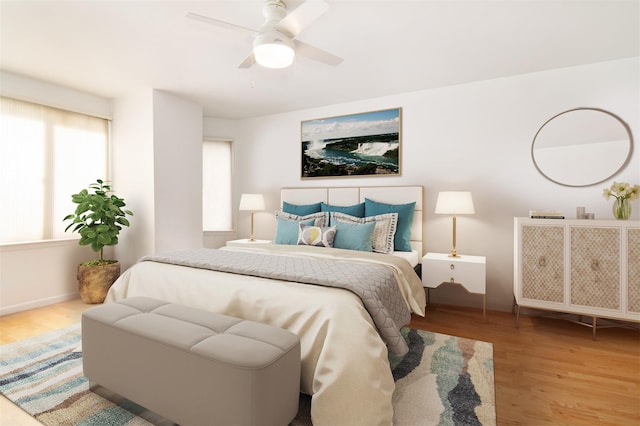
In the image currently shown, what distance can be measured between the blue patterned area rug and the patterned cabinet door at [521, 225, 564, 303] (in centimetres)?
78

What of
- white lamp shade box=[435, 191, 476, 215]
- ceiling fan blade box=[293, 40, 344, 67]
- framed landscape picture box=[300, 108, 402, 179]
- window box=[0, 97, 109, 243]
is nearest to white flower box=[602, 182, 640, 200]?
white lamp shade box=[435, 191, 476, 215]

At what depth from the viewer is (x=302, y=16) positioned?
187cm

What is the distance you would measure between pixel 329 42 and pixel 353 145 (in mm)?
1613

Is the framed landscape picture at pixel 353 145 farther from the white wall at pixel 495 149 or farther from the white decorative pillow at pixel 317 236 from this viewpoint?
the white decorative pillow at pixel 317 236

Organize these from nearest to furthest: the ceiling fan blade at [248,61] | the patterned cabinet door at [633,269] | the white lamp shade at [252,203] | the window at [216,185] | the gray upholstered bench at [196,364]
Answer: the gray upholstered bench at [196,364], the ceiling fan blade at [248,61], the patterned cabinet door at [633,269], the white lamp shade at [252,203], the window at [216,185]

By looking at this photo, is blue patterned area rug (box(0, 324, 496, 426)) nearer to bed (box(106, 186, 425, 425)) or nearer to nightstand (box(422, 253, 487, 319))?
bed (box(106, 186, 425, 425))

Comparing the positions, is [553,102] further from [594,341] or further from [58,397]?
→ [58,397]

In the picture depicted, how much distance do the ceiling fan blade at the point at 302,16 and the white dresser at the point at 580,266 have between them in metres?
2.42

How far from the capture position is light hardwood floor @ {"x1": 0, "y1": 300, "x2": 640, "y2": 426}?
1.71 meters

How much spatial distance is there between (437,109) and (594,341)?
8.51 ft

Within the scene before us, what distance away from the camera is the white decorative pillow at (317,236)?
3.18 m

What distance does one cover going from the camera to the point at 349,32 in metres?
2.43

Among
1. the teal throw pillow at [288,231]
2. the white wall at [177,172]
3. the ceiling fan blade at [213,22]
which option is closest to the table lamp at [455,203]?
the teal throw pillow at [288,231]

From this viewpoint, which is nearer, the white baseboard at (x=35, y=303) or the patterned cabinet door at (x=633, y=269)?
the patterned cabinet door at (x=633, y=269)
